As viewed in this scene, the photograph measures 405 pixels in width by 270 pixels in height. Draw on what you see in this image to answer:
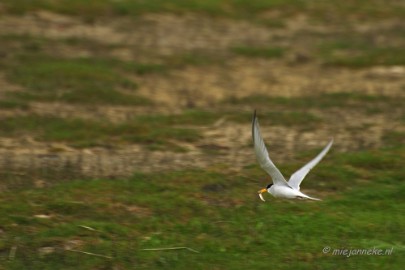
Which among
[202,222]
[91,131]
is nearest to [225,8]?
[91,131]

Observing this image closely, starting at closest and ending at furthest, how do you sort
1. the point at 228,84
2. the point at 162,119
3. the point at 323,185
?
the point at 323,185, the point at 162,119, the point at 228,84

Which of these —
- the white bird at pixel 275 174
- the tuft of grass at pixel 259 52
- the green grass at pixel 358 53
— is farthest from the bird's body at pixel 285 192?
the tuft of grass at pixel 259 52

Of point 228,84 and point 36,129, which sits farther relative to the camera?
point 228,84

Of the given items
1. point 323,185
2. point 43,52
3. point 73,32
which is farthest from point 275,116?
point 73,32

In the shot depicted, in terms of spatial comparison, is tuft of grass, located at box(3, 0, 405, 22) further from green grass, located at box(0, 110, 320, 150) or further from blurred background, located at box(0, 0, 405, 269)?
green grass, located at box(0, 110, 320, 150)

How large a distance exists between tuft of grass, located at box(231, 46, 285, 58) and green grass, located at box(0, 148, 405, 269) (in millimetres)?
7483

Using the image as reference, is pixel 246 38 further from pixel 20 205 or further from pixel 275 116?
pixel 20 205

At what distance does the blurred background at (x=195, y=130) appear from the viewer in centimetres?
927

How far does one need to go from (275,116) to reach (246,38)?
6.06m

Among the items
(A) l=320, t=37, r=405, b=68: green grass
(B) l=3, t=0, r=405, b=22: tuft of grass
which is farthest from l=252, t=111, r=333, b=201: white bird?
(B) l=3, t=0, r=405, b=22: tuft of grass

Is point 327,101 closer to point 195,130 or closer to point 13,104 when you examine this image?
point 195,130

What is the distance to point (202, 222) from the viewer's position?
9.75 m

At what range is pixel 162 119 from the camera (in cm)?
1416

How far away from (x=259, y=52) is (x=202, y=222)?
9.56 m
